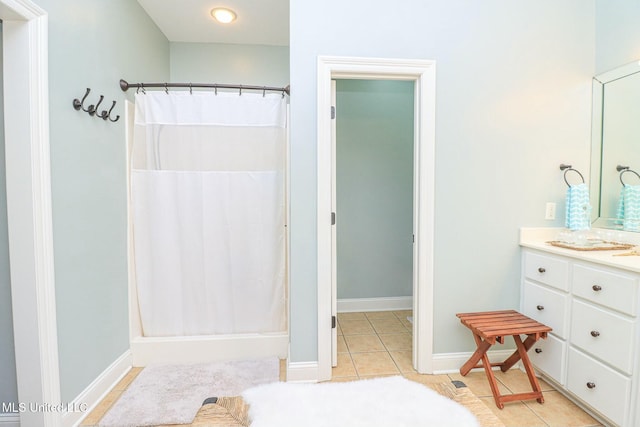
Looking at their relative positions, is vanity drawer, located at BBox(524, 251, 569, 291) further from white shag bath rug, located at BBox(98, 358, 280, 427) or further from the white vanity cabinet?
white shag bath rug, located at BBox(98, 358, 280, 427)

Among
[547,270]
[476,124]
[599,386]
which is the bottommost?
[599,386]

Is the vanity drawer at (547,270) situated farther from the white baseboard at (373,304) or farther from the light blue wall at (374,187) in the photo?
the white baseboard at (373,304)

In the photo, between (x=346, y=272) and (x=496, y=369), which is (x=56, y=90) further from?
(x=496, y=369)

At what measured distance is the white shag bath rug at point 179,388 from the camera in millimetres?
1652

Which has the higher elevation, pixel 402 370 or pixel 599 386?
pixel 599 386

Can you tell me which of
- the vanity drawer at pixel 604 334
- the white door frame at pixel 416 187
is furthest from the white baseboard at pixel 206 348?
the vanity drawer at pixel 604 334

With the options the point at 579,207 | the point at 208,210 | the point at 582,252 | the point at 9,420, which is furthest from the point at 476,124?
the point at 9,420

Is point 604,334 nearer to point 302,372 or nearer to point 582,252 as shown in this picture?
point 582,252

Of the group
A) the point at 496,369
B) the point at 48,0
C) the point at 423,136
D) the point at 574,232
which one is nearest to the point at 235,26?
the point at 48,0

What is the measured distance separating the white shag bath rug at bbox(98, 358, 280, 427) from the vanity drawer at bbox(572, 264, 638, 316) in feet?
6.33

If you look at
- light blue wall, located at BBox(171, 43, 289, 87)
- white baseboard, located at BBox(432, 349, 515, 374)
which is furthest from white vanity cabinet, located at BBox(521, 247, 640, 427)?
light blue wall, located at BBox(171, 43, 289, 87)

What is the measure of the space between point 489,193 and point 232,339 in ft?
6.98

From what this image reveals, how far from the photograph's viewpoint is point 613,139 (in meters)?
1.98

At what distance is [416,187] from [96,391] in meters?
2.34
